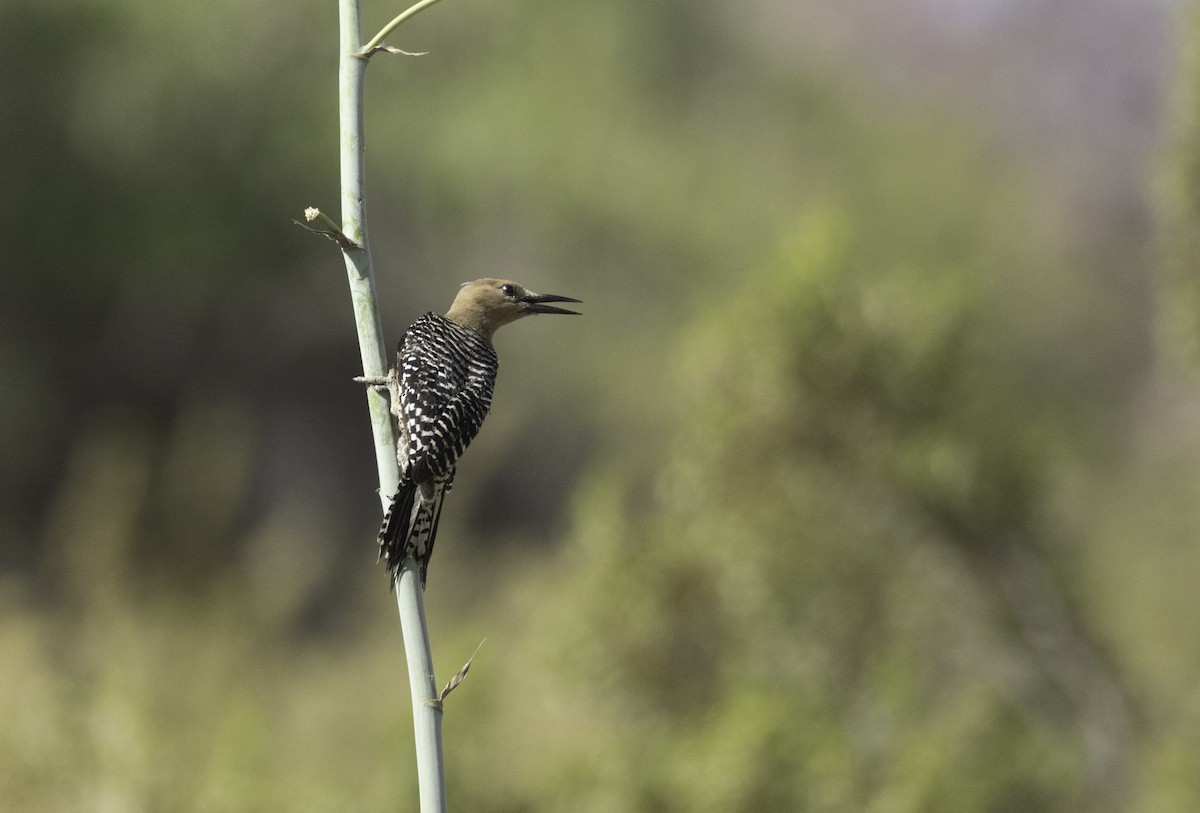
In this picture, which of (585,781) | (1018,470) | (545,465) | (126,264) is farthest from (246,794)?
(545,465)

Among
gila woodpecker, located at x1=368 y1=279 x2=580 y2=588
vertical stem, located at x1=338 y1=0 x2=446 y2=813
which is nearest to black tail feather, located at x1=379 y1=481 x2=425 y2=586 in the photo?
gila woodpecker, located at x1=368 y1=279 x2=580 y2=588

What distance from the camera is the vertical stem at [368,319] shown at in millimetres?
1751

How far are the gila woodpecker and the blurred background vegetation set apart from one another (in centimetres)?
139

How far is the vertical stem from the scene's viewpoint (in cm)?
175

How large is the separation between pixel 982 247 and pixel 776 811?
44.9 feet

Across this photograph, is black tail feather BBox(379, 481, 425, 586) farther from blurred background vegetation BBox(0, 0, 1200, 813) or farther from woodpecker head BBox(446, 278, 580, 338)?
blurred background vegetation BBox(0, 0, 1200, 813)

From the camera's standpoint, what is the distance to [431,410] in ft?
9.62

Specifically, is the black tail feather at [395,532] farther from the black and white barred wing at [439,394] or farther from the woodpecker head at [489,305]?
the woodpecker head at [489,305]

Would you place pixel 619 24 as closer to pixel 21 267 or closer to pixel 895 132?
pixel 895 132

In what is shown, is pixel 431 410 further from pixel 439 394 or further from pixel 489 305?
pixel 489 305

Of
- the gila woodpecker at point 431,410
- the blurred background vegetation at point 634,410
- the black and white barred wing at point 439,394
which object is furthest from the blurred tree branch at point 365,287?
the blurred background vegetation at point 634,410

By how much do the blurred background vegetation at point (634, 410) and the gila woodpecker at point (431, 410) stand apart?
1.39 m

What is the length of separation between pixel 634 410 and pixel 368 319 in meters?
13.8

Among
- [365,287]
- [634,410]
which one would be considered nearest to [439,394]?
[365,287]
